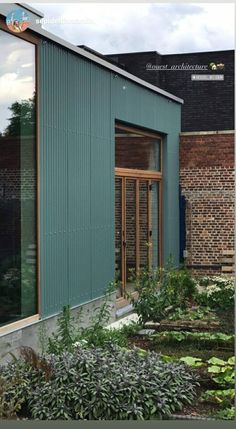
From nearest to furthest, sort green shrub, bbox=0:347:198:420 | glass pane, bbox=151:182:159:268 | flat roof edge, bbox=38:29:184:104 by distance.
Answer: green shrub, bbox=0:347:198:420 → flat roof edge, bbox=38:29:184:104 → glass pane, bbox=151:182:159:268

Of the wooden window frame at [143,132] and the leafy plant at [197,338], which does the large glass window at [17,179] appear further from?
the wooden window frame at [143,132]

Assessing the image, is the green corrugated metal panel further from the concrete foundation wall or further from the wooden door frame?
the wooden door frame

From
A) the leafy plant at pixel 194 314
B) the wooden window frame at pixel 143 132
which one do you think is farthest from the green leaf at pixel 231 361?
the wooden window frame at pixel 143 132

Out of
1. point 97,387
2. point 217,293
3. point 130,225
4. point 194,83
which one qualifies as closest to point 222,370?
point 97,387

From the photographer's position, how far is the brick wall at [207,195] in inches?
416

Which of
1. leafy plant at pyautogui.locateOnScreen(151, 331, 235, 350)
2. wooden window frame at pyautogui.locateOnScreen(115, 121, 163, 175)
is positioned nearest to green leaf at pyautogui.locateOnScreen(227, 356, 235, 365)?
leafy plant at pyautogui.locateOnScreen(151, 331, 235, 350)

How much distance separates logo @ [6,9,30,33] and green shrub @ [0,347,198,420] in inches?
112

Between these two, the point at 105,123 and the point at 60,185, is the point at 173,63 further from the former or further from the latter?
the point at 60,185

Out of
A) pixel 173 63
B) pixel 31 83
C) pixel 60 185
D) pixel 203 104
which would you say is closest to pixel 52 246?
pixel 60 185

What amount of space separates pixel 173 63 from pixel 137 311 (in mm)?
3236

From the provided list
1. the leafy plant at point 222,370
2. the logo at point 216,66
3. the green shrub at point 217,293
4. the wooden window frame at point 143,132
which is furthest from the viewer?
the wooden window frame at point 143,132

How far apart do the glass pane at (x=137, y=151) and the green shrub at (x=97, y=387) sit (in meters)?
4.14

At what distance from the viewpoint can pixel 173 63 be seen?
941 centimetres

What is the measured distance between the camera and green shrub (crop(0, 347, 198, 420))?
5.42 meters
